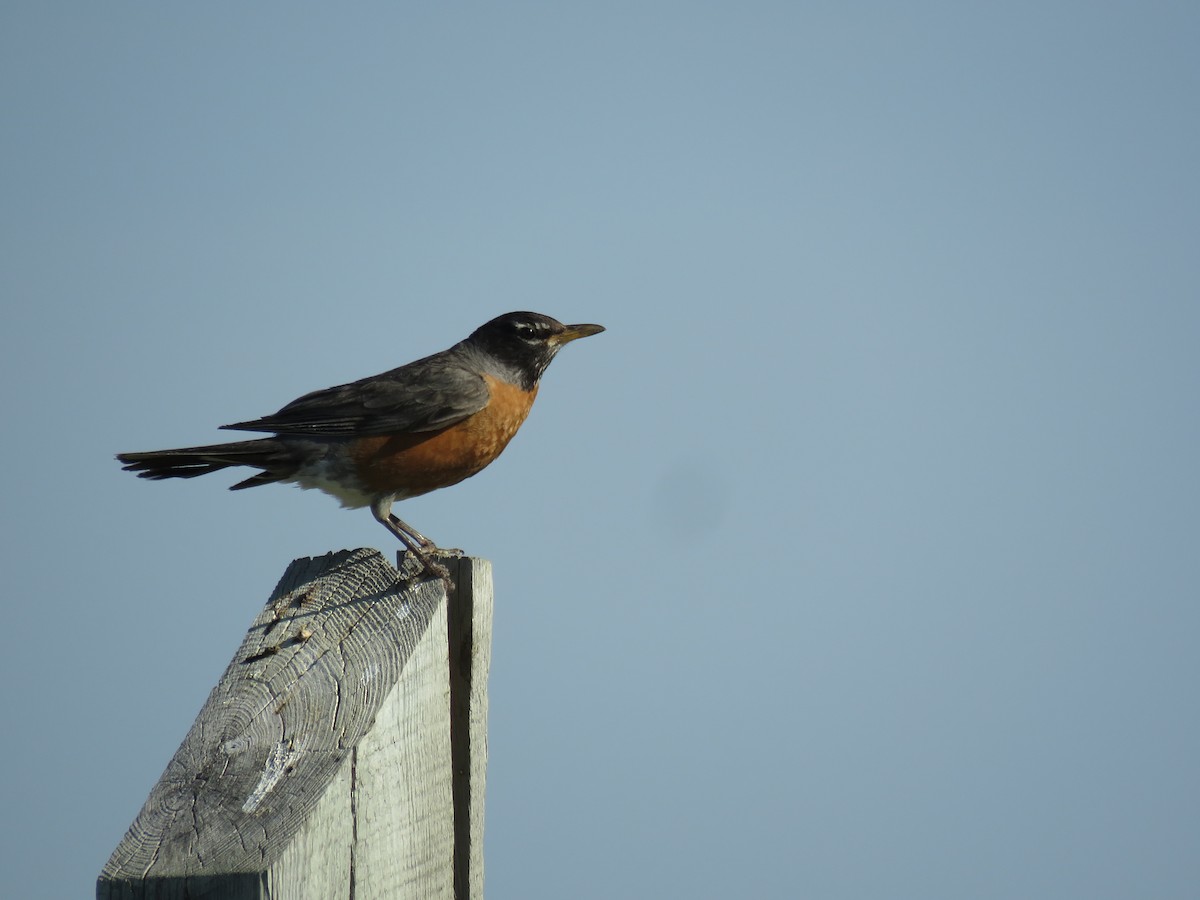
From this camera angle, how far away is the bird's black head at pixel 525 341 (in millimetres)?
6945

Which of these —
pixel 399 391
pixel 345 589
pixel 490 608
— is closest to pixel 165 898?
pixel 345 589

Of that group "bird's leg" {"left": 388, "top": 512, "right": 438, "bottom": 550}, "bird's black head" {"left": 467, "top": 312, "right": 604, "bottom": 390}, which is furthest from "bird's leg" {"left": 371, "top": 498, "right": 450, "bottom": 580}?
"bird's black head" {"left": 467, "top": 312, "right": 604, "bottom": 390}

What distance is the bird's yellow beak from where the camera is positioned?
7078 millimetres

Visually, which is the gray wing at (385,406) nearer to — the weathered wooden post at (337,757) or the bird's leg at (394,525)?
the bird's leg at (394,525)

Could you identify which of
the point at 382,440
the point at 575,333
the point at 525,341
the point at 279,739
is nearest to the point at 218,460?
the point at 382,440

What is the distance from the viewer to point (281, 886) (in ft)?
7.30

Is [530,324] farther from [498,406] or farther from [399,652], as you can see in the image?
[399,652]

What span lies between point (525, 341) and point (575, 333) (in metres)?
0.33

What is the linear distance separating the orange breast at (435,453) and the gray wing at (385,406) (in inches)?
2.2

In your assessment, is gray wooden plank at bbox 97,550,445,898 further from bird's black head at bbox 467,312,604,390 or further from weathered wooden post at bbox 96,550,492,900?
bird's black head at bbox 467,312,604,390

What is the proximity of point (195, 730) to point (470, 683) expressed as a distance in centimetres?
93

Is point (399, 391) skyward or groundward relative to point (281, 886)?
skyward

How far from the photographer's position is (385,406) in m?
6.07

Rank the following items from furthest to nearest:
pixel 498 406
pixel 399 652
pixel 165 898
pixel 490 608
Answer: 1. pixel 498 406
2. pixel 490 608
3. pixel 399 652
4. pixel 165 898
